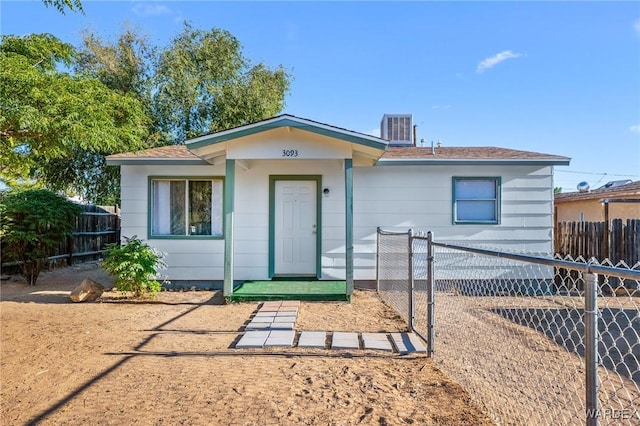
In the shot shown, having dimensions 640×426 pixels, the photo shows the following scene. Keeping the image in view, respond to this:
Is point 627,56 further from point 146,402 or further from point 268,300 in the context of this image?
point 146,402

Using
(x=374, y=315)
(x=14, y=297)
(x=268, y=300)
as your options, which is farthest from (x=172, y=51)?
(x=374, y=315)

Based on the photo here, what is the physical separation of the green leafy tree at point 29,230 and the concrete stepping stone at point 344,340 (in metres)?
8.18

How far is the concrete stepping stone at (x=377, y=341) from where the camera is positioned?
4.77 m

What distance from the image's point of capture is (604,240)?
365 inches

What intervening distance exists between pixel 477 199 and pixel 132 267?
732 centimetres

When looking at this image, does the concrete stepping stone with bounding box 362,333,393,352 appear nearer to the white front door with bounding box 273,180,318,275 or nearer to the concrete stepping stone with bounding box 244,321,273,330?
the concrete stepping stone with bounding box 244,321,273,330

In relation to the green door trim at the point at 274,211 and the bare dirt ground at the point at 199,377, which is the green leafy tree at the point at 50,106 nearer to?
the bare dirt ground at the point at 199,377

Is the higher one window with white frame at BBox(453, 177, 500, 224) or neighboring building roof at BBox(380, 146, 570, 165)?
neighboring building roof at BBox(380, 146, 570, 165)

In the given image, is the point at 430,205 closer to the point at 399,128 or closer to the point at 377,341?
the point at 377,341

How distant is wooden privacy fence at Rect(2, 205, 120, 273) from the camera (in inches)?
477

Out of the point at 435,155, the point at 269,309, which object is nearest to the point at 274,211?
the point at 269,309

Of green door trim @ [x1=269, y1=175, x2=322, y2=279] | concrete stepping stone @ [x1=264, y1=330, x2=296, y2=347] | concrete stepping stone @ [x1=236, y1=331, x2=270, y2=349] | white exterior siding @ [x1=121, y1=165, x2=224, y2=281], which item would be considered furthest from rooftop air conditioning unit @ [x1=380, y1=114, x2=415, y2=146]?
concrete stepping stone @ [x1=236, y1=331, x2=270, y2=349]

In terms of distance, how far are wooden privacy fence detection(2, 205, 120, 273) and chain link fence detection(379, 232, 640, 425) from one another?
32.5 ft

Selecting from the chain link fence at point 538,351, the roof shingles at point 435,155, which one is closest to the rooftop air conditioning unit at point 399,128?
the roof shingles at point 435,155
